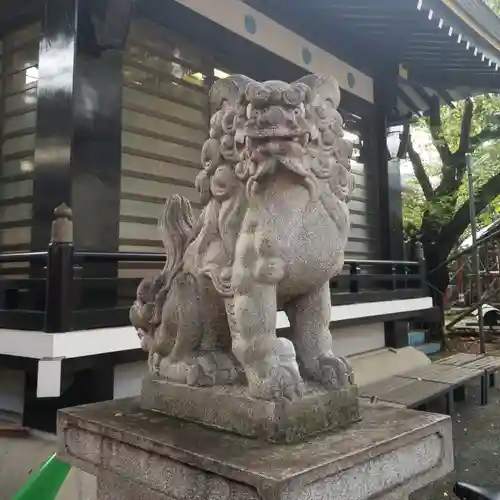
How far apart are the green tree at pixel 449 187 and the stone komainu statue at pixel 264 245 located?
827cm

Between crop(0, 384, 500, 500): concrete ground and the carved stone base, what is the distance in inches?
72.4

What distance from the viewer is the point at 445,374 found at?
5.96 metres

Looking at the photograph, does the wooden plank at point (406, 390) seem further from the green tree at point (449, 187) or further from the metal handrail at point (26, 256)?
the green tree at point (449, 187)

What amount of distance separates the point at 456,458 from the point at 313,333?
3.73 metres

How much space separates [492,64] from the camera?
20.7 ft

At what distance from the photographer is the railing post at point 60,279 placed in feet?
10.8

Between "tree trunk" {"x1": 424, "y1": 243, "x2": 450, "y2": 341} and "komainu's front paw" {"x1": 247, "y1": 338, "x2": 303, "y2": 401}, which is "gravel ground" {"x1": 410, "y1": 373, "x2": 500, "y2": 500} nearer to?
"komainu's front paw" {"x1": 247, "y1": 338, "x2": 303, "y2": 401}

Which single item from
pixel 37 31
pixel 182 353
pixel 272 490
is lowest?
pixel 272 490

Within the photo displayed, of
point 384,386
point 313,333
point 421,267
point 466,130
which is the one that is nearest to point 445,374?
point 384,386

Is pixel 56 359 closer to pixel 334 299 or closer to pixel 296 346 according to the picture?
pixel 296 346

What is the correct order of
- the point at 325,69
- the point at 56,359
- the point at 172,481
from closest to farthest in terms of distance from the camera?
the point at 172,481, the point at 56,359, the point at 325,69

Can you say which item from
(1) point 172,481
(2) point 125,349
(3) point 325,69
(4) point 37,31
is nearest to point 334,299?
(2) point 125,349

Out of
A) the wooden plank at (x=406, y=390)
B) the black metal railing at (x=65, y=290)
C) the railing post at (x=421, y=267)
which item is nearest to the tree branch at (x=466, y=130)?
the railing post at (x=421, y=267)

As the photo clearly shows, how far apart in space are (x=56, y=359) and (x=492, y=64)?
5.88m
